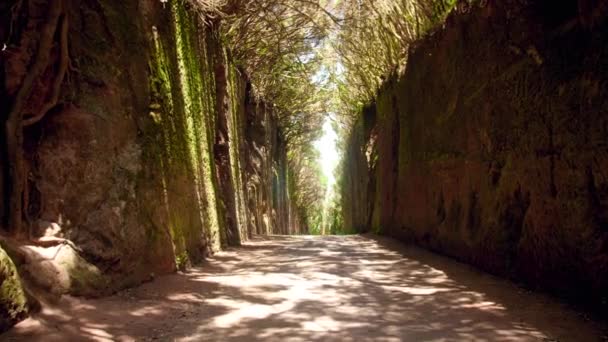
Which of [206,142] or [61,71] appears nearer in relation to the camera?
[61,71]

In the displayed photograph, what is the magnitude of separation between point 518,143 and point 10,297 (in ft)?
16.3

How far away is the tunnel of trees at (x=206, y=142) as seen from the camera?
4.16m

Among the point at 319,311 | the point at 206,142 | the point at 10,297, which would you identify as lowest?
the point at 319,311

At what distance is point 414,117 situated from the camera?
10188 millimetres

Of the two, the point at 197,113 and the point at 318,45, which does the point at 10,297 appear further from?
the point at 318,45

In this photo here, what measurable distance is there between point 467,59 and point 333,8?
718cm

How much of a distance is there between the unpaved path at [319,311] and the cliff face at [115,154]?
0.43 meters

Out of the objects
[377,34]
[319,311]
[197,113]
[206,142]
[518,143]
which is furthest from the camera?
[377,34]

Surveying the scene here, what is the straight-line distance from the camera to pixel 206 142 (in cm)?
914

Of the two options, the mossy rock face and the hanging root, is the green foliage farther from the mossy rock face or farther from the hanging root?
the mossy rock face

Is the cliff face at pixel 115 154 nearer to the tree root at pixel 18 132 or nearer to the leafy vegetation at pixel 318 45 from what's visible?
the tree root at pixel 18 132

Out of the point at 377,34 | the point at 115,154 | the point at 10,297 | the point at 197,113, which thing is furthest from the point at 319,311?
the point at 377,34

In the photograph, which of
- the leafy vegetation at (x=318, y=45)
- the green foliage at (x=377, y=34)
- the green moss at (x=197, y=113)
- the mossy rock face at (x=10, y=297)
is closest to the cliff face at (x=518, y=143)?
the green foliage at (x=377, y=34)

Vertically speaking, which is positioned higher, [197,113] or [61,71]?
[197,113]
